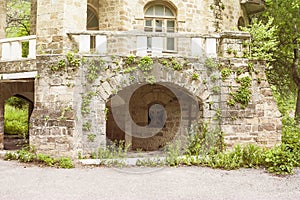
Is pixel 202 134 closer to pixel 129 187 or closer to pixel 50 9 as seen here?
pixel 129 187

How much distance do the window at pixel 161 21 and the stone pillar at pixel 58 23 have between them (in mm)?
2842

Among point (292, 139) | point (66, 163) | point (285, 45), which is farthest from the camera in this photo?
point (285, 45)

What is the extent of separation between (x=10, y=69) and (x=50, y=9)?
78.6 inches

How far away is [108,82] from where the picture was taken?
8.48 meters

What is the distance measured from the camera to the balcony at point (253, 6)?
13.5 meters

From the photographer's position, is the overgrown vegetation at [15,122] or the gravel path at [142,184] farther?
the overgrown vegetation at [15,122]

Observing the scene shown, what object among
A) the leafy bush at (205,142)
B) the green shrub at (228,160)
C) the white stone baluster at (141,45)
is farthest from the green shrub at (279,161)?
the white stone baluster at (141,45)

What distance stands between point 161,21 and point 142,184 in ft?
21.6

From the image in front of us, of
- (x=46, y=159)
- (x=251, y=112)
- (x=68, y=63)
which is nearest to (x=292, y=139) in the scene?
(x=251, y=112)

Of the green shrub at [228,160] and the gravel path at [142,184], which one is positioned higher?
the green shrub at [228,160]

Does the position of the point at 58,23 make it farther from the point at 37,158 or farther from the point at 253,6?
the point at 253,6

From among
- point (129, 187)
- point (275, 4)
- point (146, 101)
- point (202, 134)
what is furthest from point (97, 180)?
point (275, 4)

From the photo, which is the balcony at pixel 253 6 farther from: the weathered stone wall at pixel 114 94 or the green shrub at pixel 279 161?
the green shrub at pixel 279 161

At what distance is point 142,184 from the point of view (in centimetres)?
660
